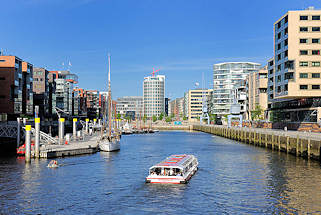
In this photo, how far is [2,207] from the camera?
35.7 m

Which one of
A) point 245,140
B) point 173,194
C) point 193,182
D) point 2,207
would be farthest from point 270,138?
point 2,207

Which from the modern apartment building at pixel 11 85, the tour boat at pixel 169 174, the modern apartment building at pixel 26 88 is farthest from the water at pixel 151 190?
the modern apartment building at pixel 26 88

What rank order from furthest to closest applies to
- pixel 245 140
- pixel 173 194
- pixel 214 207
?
pixel 245 140 → pixel 173 194 → pixel 214 207

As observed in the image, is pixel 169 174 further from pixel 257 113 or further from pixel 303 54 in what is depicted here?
pixel 257 113

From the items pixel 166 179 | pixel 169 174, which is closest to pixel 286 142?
pixel 169 174

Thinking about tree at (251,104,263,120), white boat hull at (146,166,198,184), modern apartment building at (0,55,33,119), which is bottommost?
white boat hull at (146,166,198,184)

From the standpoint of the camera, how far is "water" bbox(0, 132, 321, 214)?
35719mm

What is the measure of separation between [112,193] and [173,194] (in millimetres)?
7175

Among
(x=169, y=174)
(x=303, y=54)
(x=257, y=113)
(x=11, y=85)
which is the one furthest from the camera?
(x=257, y=113)

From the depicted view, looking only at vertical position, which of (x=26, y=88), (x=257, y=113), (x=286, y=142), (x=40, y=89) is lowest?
Answer: (x=286, y=142)

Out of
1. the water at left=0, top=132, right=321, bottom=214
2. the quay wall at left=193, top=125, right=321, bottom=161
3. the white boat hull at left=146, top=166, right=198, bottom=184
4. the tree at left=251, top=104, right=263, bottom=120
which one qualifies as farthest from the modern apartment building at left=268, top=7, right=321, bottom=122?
the white boat hull at left=146, top=166, right=198, bottom=184

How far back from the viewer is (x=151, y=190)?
140 feet

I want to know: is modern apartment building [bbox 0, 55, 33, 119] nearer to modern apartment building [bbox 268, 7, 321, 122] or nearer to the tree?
modern apartment building [bbox 268, 7, 321, 122]

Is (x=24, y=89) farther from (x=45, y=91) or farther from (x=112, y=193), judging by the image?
(x=112, y=193)
